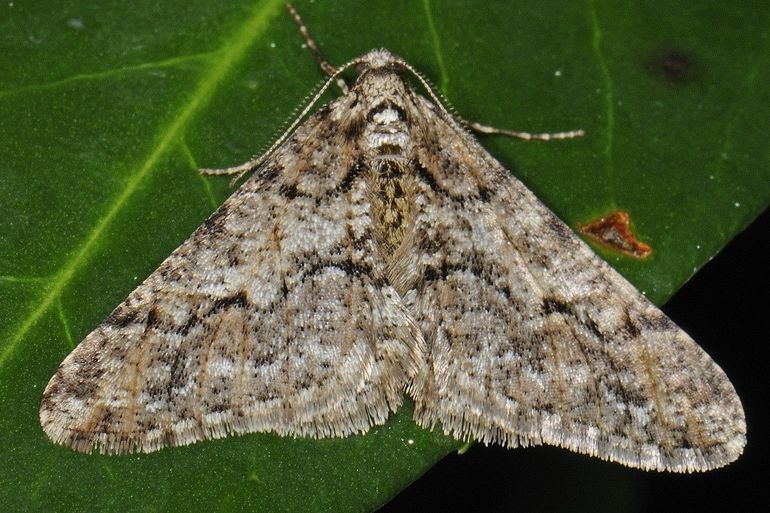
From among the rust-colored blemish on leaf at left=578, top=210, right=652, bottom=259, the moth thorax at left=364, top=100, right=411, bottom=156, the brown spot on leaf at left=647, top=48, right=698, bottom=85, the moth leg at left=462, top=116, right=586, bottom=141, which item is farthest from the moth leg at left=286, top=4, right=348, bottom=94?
the brown spot on leaf at left=647, top=48, right=698, bottom=85

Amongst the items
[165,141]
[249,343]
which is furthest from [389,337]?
[165,141]

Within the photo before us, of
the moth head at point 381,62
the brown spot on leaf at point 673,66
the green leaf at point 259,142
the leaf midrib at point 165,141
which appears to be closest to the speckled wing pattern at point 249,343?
the green leaf at point 259,142

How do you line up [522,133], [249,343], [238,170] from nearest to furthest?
1. [249,343]
2. [238,170]
3. [522,133]

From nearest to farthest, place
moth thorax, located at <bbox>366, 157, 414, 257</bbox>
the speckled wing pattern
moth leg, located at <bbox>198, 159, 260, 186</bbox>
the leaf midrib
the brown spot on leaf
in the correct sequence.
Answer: the speckled wing pattern
the leaf midrib
moth thorax, located at <bbox>366, 157, 414, 257</bbox>
moth leg, located at <bbox>198, 159, 260, 186</bbox>
the brown spot on leaf

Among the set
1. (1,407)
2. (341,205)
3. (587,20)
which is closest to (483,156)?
(341,205)

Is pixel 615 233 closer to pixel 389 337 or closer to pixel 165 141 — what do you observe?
pixel 389 337

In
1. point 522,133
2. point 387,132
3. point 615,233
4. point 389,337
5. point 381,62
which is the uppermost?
point 381,62

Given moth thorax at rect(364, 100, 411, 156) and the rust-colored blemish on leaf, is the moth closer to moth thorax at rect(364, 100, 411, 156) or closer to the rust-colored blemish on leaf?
moth thorax at rect(364, 100, 411, 156)
